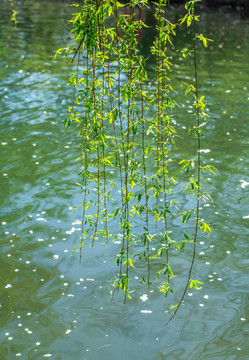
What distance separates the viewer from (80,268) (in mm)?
5227

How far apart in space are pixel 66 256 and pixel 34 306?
852 millimetres

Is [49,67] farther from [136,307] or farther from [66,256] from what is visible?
[136,307]

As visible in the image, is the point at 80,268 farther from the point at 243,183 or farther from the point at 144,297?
the point at 243,183

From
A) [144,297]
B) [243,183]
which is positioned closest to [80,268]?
[144,297]

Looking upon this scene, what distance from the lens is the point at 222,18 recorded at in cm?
2517

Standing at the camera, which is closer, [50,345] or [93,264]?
[50,345]

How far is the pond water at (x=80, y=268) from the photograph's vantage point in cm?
425

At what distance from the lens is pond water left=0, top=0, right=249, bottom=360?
13.9 ft

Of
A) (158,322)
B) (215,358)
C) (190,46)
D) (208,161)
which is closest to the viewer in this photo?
(215,358)

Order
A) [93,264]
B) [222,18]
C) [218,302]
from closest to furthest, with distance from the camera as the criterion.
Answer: [218,302] → [93,264] → [222,18]

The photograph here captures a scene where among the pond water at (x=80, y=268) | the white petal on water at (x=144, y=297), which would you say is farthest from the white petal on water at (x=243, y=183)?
the white petal on water at (x=144, y=297)

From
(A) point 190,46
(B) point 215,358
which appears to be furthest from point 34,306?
(A) point 190,46

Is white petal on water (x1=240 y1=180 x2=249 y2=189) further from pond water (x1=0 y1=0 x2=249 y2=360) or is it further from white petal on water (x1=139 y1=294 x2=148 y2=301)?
white petal on water (x1=139 y1=294 x2=148 y2=301)

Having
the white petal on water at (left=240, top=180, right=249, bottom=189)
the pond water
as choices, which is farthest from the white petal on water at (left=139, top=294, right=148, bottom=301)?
the white petal on water at (left=240, top=180, right=249, bottom=189)
